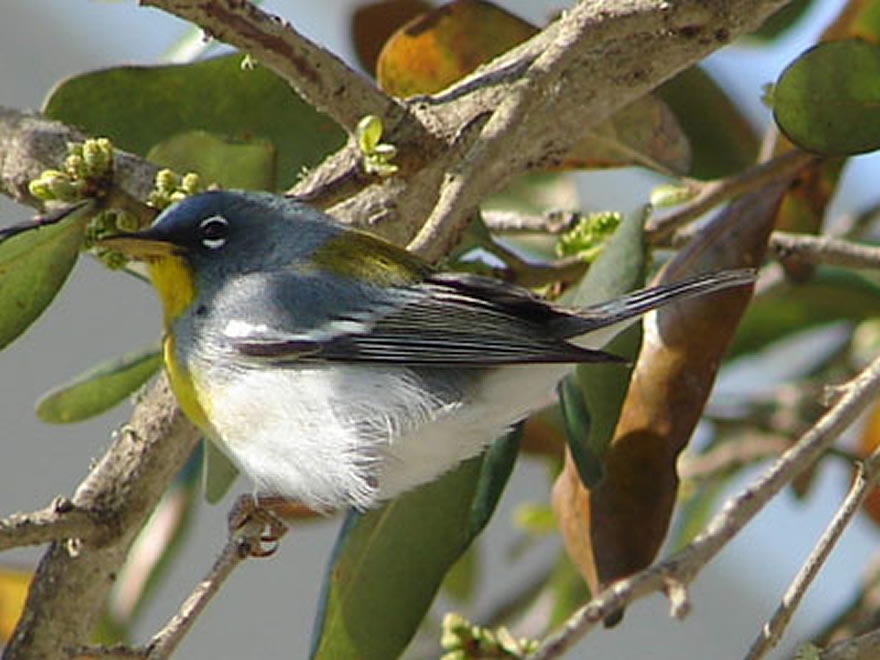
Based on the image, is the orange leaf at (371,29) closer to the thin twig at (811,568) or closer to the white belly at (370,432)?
the white belly at (370,432)

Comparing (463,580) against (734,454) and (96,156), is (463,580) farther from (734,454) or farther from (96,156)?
(96,156)

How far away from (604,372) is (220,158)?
0.37 metres

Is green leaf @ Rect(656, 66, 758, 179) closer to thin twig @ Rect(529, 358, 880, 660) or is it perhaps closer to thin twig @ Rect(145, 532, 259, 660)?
thin twig @ Rect(529, 358, 880, 660)

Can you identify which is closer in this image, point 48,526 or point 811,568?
point 811,568

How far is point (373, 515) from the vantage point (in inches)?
58.4

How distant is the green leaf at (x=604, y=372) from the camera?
1317mm

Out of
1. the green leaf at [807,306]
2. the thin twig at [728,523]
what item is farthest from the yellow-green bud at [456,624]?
the green leaf at [807,306]

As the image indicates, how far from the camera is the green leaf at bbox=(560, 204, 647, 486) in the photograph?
132cm

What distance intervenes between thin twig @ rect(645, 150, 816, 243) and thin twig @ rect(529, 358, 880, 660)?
0.32m

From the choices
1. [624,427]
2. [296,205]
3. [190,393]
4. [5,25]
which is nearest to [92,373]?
[190,393]

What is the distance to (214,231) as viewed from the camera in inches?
60.0

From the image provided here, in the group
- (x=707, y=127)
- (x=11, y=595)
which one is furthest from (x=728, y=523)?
(x=11, y=595)

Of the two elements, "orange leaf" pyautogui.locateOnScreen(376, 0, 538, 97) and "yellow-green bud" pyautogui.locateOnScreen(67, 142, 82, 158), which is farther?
"orange leaf" pyautogui.locateOnScreen(376, 0, 538, 97)

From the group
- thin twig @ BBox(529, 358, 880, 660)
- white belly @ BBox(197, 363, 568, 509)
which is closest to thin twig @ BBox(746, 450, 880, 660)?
thin twig @ BBox(529, 358, 880, 660)
